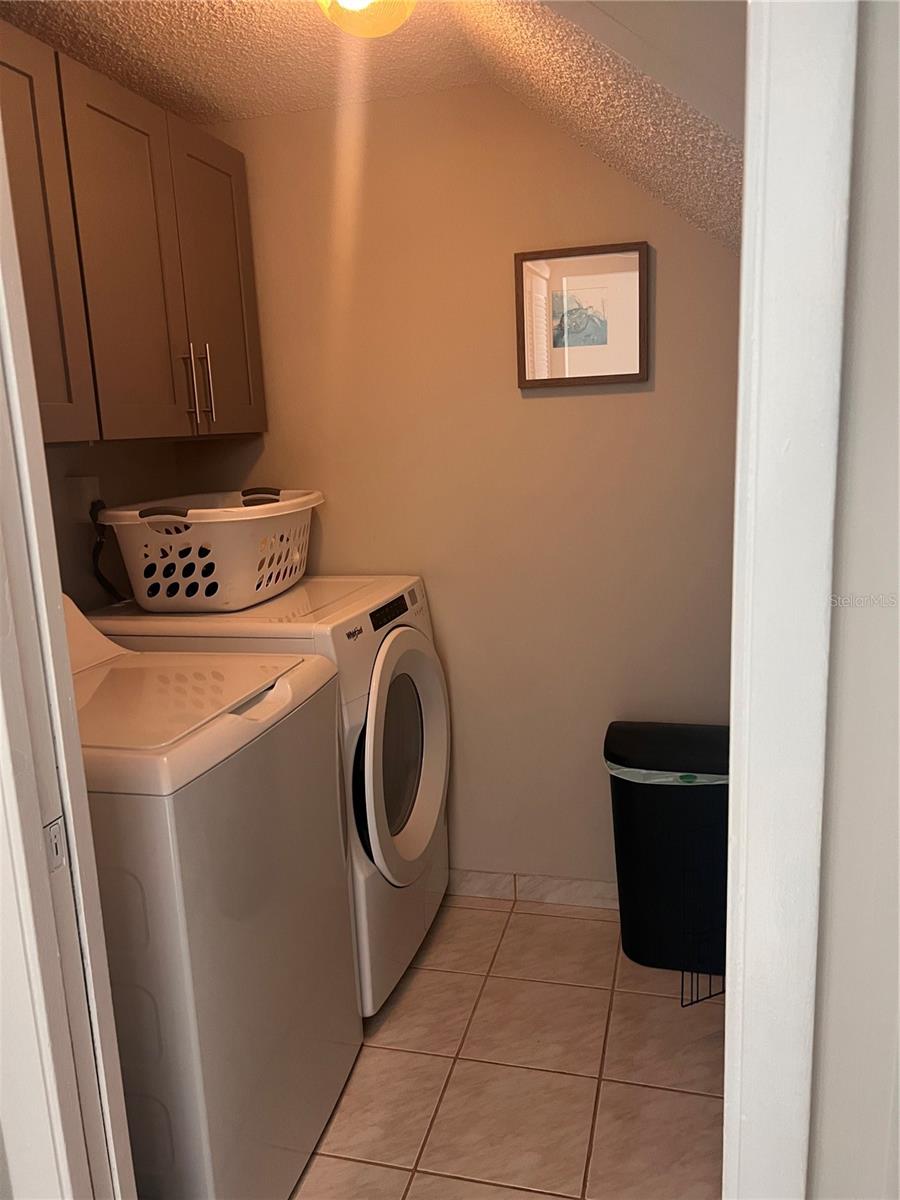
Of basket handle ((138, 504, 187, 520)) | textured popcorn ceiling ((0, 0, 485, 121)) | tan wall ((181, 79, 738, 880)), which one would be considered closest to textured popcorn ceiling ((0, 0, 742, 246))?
textured popcorn ceiling ((0, 0, 485, 121))

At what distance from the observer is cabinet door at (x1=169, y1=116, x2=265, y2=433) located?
83.8 inches

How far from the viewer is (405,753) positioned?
7.70 ft

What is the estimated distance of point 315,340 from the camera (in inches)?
97.4

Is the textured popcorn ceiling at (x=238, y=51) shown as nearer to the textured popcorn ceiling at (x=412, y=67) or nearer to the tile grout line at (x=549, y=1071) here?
the textured popcorn ceiling at (x=412, y=67)

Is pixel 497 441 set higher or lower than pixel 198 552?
higher

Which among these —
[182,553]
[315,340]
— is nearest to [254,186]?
[315,340]

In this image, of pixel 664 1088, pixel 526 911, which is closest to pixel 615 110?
pixel 664 1088

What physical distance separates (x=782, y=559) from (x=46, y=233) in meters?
1.55

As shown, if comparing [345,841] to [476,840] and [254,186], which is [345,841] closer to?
[476,840]

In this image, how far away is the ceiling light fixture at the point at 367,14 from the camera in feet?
5.05

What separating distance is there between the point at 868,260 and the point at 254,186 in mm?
2172

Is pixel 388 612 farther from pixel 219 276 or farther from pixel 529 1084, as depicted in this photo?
pixel 529 1084

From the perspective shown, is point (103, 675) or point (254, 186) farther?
point (254, 186)

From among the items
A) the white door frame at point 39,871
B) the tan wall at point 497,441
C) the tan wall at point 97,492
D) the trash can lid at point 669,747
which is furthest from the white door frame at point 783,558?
the tan wall at point 97,492
